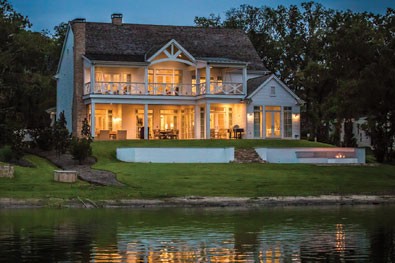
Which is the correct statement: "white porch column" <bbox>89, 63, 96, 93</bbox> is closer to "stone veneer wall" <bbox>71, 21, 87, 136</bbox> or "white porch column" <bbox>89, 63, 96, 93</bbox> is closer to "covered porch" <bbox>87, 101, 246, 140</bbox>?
"covered porch" <bbox>87, 101, 246, 140</bbox>

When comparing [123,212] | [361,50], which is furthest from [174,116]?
[123,212]

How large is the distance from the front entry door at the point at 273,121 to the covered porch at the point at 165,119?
201cm

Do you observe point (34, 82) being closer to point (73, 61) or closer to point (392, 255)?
point (73, 61)

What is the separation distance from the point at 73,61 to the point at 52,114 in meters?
11.5

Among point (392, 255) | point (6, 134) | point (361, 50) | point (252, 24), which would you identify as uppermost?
point (252, 24)

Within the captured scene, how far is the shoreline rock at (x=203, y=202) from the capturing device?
3703cm

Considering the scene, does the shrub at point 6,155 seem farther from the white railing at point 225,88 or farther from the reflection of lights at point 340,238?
the reflection of lights at point 340,238

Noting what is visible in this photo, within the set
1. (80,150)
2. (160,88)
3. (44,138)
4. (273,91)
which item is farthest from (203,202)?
(273,91)

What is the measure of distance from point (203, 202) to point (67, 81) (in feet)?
106

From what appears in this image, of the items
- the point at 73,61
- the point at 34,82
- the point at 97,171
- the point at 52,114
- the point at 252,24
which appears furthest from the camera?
the point at 252,24

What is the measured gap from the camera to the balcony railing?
61312 mm

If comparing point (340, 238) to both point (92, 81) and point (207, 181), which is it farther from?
point (92, 81)

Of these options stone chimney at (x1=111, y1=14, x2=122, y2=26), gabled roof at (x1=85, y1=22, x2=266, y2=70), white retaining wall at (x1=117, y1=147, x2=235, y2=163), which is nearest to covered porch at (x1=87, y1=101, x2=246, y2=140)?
gabled roof at (x1=85, y1=22, x2=266, y2=70)

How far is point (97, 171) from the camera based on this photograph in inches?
1731
